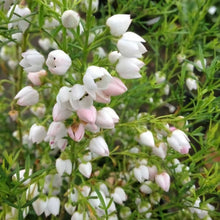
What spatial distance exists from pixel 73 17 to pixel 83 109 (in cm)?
14

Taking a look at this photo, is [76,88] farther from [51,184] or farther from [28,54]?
[51,184]

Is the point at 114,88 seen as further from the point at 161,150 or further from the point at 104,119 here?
the point at 161,150

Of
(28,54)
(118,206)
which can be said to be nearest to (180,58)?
(118,206)

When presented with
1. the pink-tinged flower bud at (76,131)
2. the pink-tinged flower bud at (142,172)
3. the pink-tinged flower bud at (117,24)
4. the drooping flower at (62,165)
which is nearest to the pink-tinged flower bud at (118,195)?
the pink-tinged flower bud at (142,172)

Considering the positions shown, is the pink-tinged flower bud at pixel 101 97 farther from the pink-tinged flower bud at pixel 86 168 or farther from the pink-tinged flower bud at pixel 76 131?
the pink-tinged flower bud at pixel 86 168

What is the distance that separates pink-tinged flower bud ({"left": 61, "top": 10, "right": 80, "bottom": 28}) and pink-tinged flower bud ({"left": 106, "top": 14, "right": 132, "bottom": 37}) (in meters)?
0.05

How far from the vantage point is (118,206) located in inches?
Answer: 38.2

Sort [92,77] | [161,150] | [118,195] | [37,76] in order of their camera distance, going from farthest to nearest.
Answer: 1. [118,195]
2. [161,150]
3. [37,76]
4. [92,77]

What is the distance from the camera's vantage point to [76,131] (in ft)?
2.02

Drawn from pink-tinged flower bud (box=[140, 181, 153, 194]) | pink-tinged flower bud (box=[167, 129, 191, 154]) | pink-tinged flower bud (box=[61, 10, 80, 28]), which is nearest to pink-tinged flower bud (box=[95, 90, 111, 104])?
pink-tinged flower bud (box=[61, 10, 80, 28])

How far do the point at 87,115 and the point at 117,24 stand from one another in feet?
0.49

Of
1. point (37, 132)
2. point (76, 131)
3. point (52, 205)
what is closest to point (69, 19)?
point (76, 131)

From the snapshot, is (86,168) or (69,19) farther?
(86,168)

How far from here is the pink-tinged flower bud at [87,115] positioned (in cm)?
56
